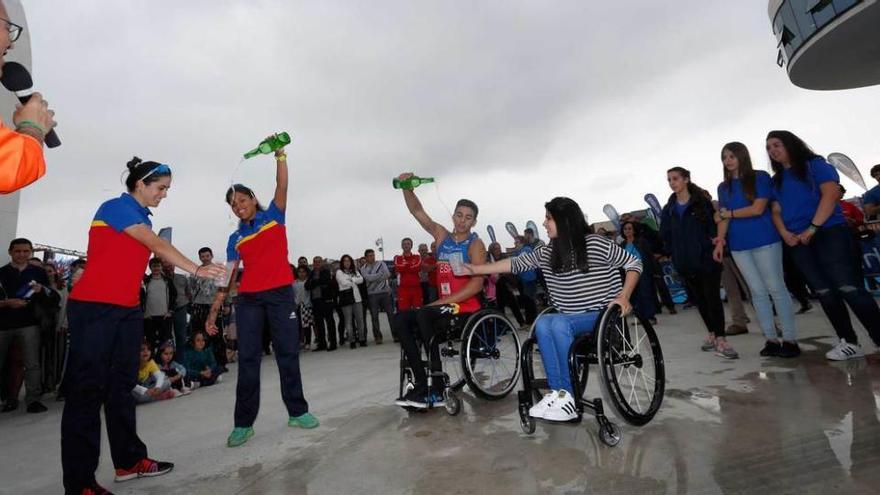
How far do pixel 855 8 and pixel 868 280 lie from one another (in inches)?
380

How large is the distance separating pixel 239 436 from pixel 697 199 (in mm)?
4019

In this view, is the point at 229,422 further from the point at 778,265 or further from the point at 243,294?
the point at 778,265

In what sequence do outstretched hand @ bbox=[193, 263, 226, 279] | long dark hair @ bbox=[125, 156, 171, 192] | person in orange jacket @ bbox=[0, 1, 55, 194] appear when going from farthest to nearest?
long dark hair @ bbox=[125, 156, 171, 192] < outstretched hand @ bbox=[193, 263, 226, 279] < person in orange jacket @ bbox=[0, 1, 55, 194]

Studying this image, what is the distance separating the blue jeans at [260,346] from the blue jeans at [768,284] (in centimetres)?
360

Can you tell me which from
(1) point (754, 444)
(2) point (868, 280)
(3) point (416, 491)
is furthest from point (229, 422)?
(2) point (868, 280)

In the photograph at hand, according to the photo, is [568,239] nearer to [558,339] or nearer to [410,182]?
[558,339]

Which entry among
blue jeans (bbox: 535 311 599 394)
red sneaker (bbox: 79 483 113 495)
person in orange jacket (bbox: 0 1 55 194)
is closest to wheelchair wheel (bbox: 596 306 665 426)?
blue jeans (bbox: 535 311 599 394)

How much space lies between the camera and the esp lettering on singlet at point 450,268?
3400 mm

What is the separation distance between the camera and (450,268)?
11.3 feet

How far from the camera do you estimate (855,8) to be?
38.4ft

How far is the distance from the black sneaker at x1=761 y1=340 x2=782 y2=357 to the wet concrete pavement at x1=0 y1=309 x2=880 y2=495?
0.10 metres

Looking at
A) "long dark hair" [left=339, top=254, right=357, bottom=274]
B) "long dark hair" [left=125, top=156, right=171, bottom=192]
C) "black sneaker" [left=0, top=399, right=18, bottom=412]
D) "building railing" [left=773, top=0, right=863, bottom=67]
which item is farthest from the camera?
"building railing" [left=773, top=0, right=863, bottom=67]

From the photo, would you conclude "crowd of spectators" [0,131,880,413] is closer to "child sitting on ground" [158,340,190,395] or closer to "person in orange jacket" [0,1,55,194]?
"child sitting on ground" [158,340,190,395]

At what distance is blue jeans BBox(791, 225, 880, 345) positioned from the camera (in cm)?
318
